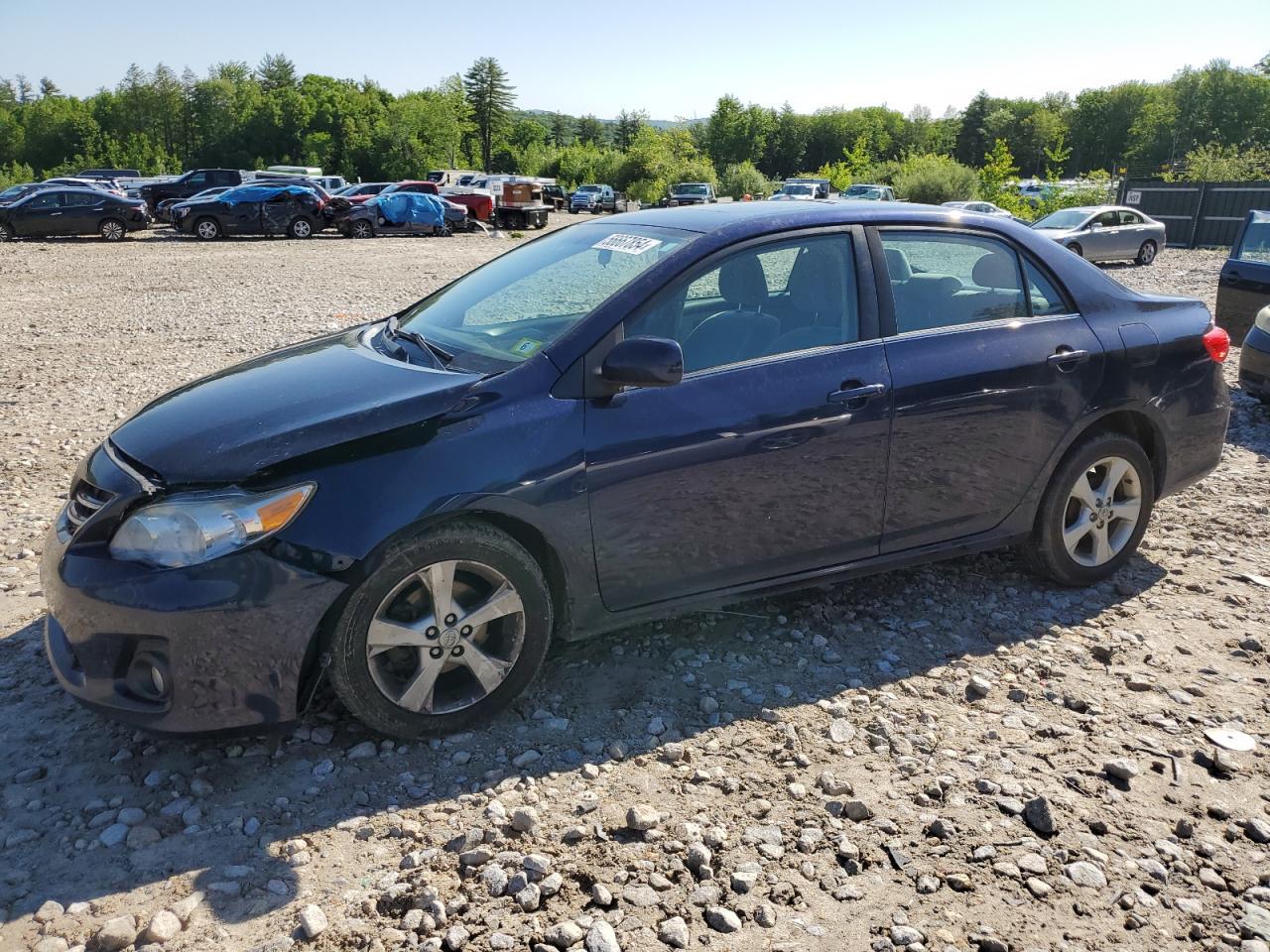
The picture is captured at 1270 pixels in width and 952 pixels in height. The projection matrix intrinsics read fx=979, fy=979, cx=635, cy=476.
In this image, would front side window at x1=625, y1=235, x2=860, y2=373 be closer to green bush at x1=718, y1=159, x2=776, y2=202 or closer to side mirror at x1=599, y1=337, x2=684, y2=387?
side mirror at x1=599, y1=337, x2=684, y2=387

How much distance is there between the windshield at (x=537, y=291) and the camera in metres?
3.60

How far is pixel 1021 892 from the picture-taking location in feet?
8.70

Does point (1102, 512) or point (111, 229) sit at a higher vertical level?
point (111, 229)

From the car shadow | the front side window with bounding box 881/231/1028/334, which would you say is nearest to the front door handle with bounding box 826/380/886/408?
the front side window with bounding box 881/231/1028/334

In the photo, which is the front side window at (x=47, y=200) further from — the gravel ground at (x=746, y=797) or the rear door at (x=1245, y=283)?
the rear door at (x=1245, y=283)

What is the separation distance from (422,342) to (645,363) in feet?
3.64

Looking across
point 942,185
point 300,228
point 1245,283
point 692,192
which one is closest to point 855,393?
point 1245,283

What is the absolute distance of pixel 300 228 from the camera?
29.9m

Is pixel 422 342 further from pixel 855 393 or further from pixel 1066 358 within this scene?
pixel 1066 358

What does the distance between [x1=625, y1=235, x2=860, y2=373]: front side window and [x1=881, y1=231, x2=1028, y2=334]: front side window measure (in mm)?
231

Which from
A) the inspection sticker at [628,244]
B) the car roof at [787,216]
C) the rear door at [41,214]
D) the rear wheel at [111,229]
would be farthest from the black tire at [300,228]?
the inspection sticker at [628,244]

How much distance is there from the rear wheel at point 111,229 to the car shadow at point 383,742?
90.1 ft

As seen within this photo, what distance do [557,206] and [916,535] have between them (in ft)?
179

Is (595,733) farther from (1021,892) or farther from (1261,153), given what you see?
(1261,153)
